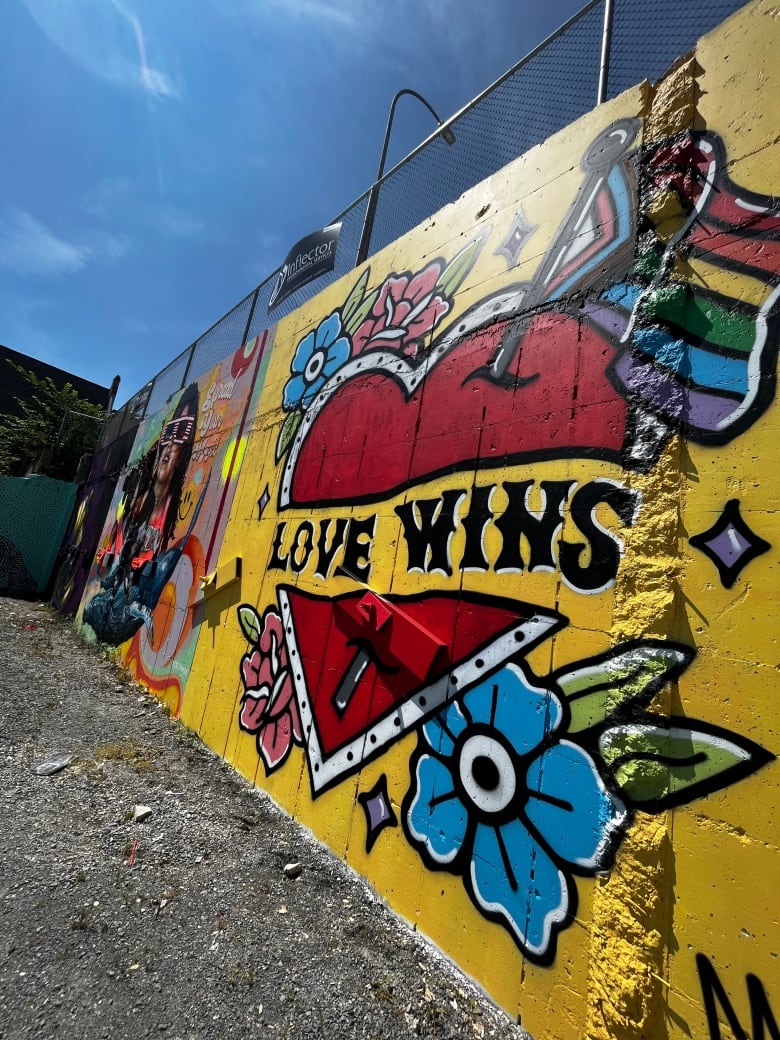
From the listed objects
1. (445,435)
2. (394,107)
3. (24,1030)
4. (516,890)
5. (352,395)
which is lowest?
(24,1030)

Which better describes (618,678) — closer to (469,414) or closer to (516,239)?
(469,414)

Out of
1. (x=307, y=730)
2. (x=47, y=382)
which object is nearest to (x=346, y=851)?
(x=307, y=730)

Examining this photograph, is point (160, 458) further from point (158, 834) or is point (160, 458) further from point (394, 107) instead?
point (158, 834)

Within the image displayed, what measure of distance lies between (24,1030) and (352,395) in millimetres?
4095

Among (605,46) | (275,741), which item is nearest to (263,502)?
(275,741)

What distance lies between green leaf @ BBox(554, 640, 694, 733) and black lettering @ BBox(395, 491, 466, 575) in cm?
101

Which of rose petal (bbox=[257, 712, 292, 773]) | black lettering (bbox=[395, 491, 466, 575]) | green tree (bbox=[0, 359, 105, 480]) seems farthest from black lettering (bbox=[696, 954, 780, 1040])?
green tree (bbox=[0, 359, 105, 480])

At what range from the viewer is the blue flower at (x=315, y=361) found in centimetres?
490

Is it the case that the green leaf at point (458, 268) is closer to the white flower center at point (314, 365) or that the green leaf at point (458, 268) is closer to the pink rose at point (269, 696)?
the white flower center at point (314, 365)

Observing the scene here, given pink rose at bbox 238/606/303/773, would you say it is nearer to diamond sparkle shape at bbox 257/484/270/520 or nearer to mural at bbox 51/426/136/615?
diamond sparkle shape at bbox 257/484/270/520

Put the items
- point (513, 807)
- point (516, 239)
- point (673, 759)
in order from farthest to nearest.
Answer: point (516, 239), point (513, 807), point (673, 759)

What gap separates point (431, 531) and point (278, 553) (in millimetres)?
2068

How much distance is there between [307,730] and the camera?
12.3 feet

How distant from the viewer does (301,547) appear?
14.7 feet
